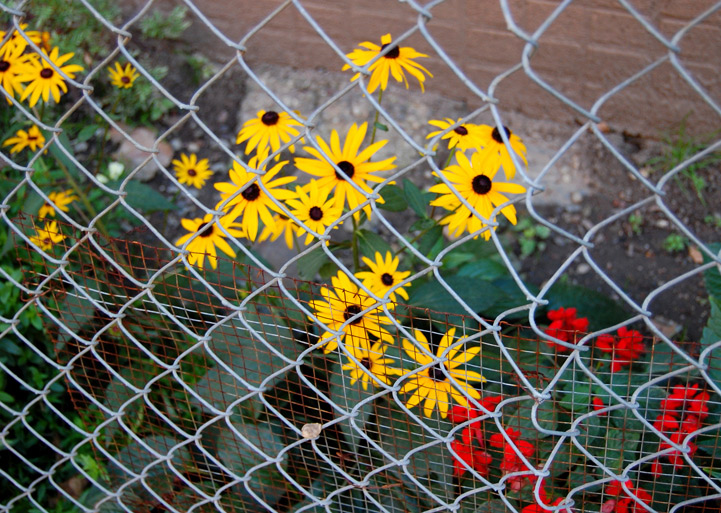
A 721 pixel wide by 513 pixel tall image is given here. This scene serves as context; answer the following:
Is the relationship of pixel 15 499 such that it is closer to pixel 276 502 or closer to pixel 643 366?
pixel 276 502

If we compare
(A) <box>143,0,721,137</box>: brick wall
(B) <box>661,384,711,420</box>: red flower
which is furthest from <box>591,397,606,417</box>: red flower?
(A) <box>143,0,721,137</box>: brick wall

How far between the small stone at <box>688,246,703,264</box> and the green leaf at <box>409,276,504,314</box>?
126cm

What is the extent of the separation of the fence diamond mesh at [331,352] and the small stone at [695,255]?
29 centimetres

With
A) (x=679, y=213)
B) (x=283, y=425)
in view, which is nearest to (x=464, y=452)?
(x=283, y=425)

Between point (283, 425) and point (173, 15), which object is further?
point (173, 15)

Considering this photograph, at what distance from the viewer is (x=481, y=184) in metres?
1.29

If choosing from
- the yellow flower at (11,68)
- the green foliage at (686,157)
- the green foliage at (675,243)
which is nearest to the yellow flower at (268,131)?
the yellow flower at (11,68)

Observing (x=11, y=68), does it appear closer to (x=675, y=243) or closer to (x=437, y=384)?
(x=437, y=384)

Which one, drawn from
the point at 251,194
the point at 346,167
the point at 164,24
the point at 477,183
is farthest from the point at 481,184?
the point at 164,24

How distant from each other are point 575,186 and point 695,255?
54 centimetres

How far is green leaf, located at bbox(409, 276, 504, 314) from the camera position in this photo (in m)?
1.69

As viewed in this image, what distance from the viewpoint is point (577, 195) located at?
2.84m

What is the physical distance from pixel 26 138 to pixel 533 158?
6.56ft

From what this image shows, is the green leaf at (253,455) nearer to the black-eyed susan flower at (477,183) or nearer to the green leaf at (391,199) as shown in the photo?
the green leaf at (391,199)
